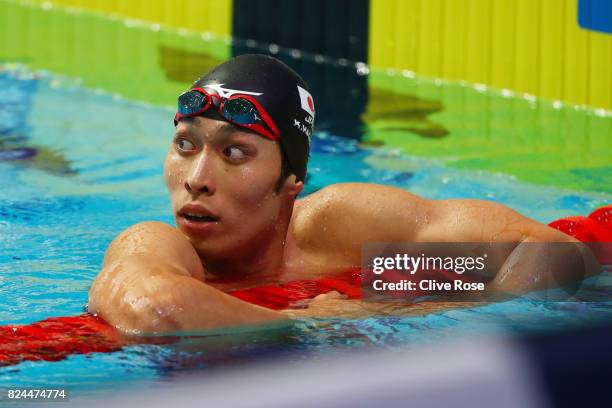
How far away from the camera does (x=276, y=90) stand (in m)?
3.49

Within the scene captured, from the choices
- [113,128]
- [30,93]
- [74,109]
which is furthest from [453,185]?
[30,93]

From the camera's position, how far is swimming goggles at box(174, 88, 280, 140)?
3332mm

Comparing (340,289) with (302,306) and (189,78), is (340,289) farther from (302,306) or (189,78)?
(189,78)

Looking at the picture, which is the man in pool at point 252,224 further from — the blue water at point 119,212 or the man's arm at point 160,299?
the blue water at point 119,212

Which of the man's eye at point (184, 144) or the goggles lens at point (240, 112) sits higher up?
the goggles lens at point (240, 112)

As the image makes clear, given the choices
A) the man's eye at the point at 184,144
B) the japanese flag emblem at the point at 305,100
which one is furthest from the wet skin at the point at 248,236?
the japanese flag emblem at the point at 305,100

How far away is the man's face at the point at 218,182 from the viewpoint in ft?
10.8

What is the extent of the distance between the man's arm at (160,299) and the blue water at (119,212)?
5cm

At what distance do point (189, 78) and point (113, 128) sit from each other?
1.35 m

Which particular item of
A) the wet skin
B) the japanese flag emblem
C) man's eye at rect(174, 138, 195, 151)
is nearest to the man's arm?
the wet skin

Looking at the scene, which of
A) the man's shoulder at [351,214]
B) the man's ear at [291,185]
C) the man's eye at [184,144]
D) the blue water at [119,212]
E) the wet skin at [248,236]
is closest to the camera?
the blue water at [119,212]

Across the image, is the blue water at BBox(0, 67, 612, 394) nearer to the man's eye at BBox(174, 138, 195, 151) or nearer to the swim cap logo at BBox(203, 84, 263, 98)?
the man's eye at BBox(174, 138, 195, 151)

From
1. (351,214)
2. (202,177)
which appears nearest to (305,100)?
(351,214)

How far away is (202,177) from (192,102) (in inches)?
9.2
